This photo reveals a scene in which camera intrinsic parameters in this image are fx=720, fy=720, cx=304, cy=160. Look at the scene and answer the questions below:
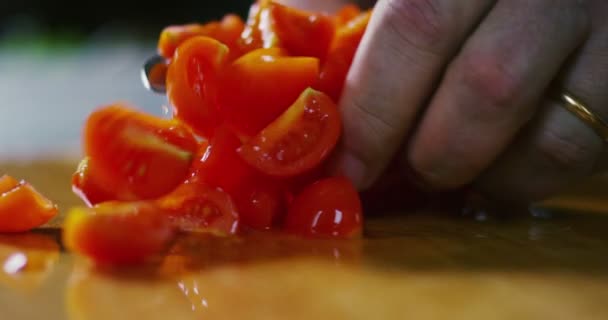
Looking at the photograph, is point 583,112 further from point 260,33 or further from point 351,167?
point 260,33

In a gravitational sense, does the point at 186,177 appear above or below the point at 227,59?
below

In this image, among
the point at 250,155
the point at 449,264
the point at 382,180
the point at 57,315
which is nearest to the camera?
the point at 57,315

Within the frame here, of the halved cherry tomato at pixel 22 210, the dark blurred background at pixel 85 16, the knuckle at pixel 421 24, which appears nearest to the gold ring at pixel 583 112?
the knuckle at pixel 421 24

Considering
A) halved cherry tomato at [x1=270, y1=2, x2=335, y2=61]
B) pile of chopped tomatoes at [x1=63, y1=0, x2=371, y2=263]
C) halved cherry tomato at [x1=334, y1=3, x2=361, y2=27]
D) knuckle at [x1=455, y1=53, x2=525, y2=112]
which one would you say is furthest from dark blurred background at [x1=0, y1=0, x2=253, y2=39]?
knuckle at [x1=455, y1=53, x2=525, y2=112]

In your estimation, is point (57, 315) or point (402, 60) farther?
point (402, 60)

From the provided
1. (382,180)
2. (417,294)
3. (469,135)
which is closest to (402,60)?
(469,135)

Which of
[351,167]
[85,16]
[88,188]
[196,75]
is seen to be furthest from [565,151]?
[85,16]

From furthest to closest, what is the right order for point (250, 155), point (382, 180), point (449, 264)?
point (382, 180)
point (250, 155)
point (449, 264)

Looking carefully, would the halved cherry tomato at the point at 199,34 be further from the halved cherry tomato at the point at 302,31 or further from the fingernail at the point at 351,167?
the fingernail at the point at 351,167

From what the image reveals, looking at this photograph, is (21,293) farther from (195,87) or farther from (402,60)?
(402,60)
